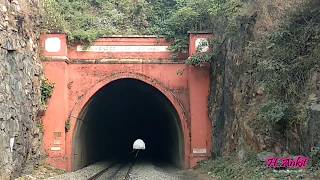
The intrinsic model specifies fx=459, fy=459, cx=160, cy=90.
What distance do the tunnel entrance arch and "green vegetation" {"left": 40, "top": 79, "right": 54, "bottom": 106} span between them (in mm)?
1172

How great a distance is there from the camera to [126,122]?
1227 inches

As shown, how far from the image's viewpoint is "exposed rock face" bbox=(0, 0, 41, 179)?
12492 millimetres

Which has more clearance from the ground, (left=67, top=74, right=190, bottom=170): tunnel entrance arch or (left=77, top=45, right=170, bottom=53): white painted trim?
(left=77, top=45, right=170, bottom=53): white painted trim

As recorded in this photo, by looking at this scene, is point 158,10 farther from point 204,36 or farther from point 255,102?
point 255,102

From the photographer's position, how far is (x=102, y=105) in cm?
2244

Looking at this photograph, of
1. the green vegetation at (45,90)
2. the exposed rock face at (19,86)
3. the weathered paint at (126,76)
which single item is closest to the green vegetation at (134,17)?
the weathered paint at (126,76)

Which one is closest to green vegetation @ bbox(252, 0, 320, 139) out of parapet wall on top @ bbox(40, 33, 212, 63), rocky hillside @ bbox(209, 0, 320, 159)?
rocky hillside @ bbox(209, 0, 320, 159)

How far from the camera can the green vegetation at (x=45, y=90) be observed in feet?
55.2

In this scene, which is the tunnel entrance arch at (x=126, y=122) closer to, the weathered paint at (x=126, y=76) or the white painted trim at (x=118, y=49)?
the weathered paint at (x=126, y=76)

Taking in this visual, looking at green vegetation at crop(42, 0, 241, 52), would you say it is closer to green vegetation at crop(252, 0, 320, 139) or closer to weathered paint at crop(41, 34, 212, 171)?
weathered paint at crop(41, 34, 212, 171)

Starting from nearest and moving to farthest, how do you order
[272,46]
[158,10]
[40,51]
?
[272,46], [40,51], [158,10]

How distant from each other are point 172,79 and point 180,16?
9.63 ft

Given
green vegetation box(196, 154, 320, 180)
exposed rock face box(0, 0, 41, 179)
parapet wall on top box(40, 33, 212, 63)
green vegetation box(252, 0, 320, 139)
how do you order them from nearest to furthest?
green vegetation box(196, 154, 320, 180)
green vegetation box(252, 0, 320, 139)
exposed rock face box(0, 0, 41, 179)
parapet wall on top box(40, 33, 212, 63)

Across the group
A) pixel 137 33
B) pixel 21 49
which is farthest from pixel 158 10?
pixel 21 49
